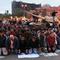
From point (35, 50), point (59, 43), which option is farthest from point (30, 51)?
point (59, 43)

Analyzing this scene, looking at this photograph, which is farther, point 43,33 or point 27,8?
point 27,8

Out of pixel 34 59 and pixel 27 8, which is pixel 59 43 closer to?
pixel 34 59

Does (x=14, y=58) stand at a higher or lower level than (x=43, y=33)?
lower

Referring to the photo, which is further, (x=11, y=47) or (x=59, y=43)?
(x=59, y=43)

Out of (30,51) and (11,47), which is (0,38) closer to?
(11,47)

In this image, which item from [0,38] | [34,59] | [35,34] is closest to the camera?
[34,59]

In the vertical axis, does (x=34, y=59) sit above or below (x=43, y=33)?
below

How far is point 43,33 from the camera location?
628 inches

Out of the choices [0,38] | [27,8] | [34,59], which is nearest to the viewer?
[34,59]

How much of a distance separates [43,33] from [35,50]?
4.09ft

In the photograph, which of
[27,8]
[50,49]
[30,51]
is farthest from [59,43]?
[27,8]

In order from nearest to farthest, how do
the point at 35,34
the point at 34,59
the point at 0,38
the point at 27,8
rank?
the point at 34,59, the point at 0,38, the point at 35,34, the point at 27,8

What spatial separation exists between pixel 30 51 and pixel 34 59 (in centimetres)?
159

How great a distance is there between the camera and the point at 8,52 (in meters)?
15.0
